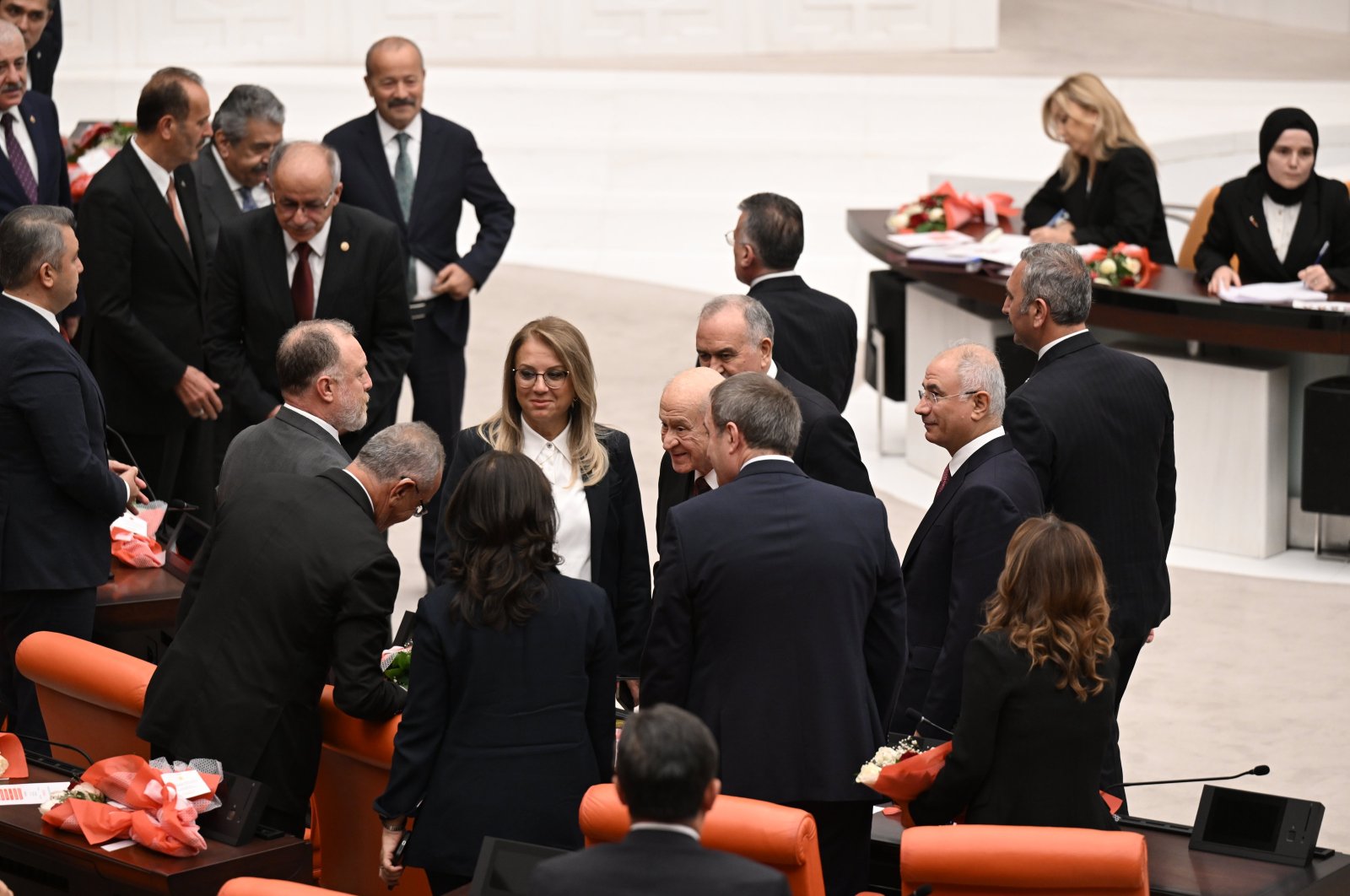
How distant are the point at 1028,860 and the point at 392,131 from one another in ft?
13.8

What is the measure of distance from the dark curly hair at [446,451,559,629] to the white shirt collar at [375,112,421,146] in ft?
11.3

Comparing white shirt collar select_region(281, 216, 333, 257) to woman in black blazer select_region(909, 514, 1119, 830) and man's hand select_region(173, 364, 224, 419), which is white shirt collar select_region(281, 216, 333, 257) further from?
woman in black blazer select_region(909, 514, 1119, 830)

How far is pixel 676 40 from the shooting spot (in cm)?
1580

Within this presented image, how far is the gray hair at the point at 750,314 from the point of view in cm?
460

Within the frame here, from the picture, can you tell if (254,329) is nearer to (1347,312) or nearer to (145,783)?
(145,783)

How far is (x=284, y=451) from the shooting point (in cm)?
426

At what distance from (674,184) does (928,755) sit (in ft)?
35.8

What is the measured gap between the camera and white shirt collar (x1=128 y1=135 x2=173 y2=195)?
5934 millimetres

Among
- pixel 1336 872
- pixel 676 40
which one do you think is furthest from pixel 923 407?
pixel 676 40

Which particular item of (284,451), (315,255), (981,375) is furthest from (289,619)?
(315,255)

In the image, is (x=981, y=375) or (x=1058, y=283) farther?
Result: (x=1058, y=283)

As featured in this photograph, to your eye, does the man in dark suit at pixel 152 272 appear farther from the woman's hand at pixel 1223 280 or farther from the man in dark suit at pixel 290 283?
the woman's hand at pixel 1223 280

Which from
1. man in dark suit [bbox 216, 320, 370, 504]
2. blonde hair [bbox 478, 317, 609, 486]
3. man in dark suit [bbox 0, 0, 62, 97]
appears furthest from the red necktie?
man in dark suit [bbox 0, 0, 62, 97]

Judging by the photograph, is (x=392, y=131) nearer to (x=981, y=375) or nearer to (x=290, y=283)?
(x=290, y=283)
